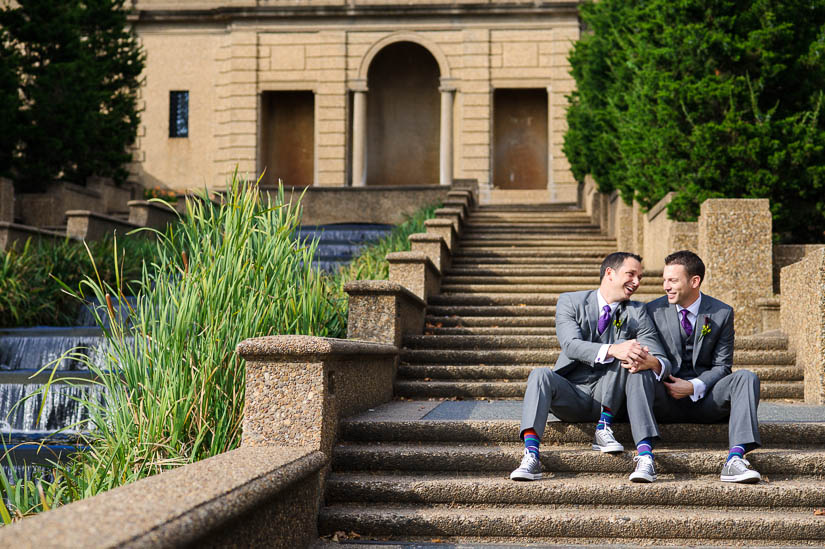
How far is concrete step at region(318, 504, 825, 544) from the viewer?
5.00 meters

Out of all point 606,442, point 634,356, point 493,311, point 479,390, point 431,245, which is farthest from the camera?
point 431,245

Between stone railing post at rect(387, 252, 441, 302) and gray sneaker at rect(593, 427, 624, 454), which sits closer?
gray sneaker at rect(593, 427, 624, 454)

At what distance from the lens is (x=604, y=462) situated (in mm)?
5621

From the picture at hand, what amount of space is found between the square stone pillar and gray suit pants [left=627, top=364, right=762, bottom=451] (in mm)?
4256

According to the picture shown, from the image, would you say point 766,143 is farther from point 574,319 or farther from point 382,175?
point 382,175

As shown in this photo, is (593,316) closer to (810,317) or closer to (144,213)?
(810,317)

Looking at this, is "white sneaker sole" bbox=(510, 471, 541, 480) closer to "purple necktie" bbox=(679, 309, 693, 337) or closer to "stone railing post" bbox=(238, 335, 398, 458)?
"stone railing post" bbox=(238, 335, 398, 458)

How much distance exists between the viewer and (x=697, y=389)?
5.73 meters

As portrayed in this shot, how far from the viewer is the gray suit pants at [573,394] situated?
18.2ft

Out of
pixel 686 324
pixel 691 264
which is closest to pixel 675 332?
pixel 686 324

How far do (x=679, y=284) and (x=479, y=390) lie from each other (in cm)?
284

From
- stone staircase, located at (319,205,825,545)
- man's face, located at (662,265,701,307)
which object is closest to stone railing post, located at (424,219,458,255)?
stone staircase, located at (319,205,825,545)

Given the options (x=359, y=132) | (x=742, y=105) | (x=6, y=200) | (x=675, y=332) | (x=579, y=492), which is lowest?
(x=579, y=492)

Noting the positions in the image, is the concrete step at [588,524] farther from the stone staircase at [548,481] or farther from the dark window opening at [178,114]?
the dark window opening at [178,114]
